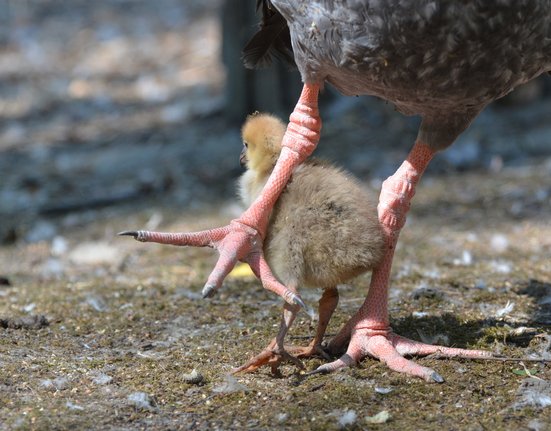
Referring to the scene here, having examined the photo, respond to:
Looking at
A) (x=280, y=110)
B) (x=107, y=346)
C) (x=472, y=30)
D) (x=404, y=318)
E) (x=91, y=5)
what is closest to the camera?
(x=472, y=30)

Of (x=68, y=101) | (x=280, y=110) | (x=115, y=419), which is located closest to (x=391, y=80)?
(x=115, y=419)

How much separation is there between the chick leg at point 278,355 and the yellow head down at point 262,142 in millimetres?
837

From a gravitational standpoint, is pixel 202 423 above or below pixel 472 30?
below

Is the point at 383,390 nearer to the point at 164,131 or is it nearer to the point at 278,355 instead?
the point at 278,355

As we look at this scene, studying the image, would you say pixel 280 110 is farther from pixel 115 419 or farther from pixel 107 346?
pixel 115 419

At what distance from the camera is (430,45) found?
3.25 m

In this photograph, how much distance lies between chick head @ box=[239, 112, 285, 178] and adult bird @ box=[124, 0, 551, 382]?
136 mm

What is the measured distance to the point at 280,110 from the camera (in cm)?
851

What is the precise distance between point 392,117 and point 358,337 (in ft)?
18.7

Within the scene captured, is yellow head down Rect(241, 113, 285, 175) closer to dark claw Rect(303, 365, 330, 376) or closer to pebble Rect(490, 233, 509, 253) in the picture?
dark claw Rect(303, 365, 330, 376)

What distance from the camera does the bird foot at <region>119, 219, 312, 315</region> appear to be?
3.41m

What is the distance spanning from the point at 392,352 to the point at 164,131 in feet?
20.9

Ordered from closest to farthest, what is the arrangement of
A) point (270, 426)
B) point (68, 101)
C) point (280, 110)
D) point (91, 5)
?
point (270, 426)
point (280, 110)
point (68, 101)
point (91, 5)

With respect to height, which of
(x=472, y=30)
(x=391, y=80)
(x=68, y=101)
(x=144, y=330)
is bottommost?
(x=68, y=101)
